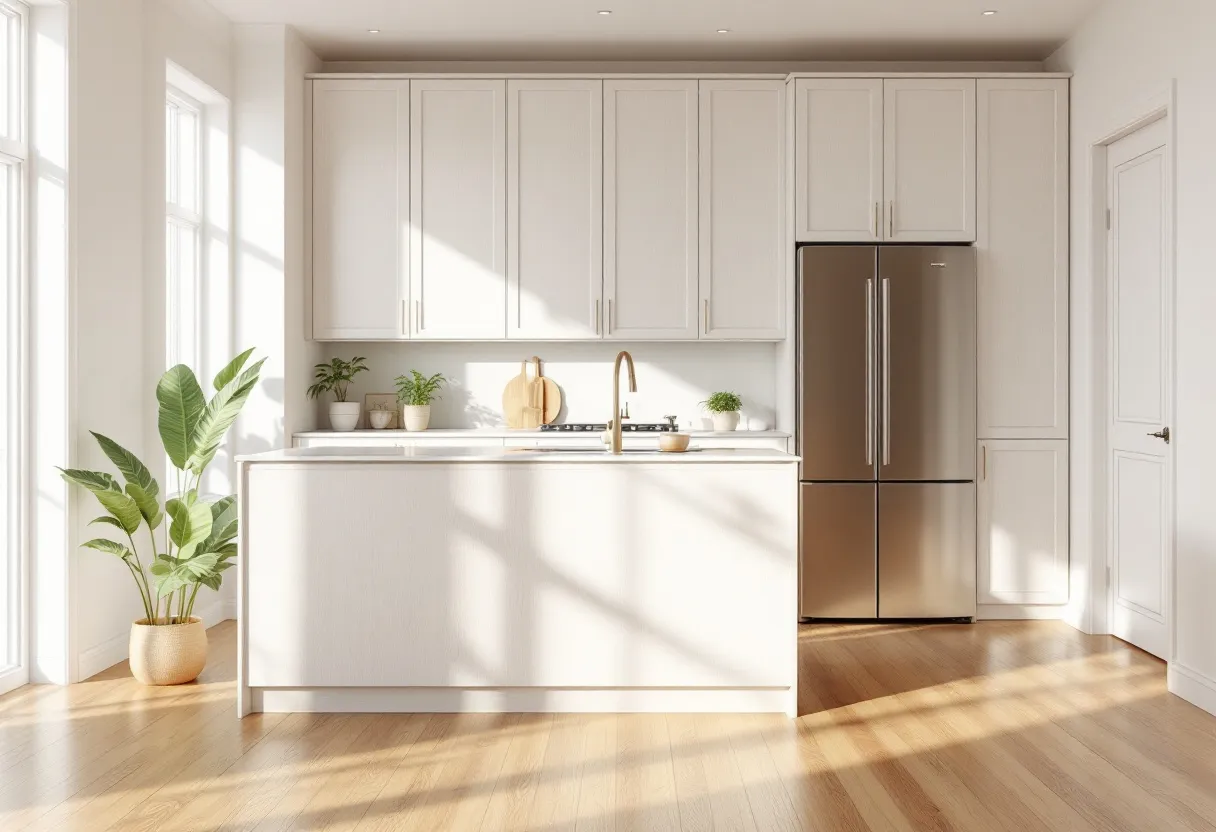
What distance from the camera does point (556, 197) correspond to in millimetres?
5367

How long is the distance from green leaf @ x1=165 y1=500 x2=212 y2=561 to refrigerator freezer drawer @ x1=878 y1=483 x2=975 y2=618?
10.4 feet

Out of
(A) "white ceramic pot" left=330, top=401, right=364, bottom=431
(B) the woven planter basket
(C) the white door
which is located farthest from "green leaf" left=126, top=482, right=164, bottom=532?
(C) the white door

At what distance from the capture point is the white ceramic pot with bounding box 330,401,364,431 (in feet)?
18.0

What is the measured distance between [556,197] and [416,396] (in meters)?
1.33

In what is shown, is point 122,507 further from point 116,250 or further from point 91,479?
point 116,250

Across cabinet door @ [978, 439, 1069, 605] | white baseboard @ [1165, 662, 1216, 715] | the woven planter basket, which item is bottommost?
white baseboard @ [1165, 662, 1216, 715]

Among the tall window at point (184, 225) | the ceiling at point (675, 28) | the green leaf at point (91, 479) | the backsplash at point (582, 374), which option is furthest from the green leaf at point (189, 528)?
the ceiling at point (675, 28)

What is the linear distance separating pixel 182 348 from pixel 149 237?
79 centimetres

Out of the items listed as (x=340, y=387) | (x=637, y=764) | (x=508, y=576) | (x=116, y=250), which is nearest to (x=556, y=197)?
(x=340, y=387)

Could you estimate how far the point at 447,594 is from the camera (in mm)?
3498

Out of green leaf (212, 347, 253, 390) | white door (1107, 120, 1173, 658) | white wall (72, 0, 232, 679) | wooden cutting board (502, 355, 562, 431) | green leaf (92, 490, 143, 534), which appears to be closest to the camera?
green leaf (92, 490, 143, 534)

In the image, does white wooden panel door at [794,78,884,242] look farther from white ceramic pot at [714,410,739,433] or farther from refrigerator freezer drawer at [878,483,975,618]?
refrigerator freezer drawer at [878,483,975,618]

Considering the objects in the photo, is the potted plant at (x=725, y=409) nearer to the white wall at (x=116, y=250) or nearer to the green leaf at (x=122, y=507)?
the white wall at (x=116, y=250)

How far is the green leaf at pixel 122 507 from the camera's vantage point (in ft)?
12.3
